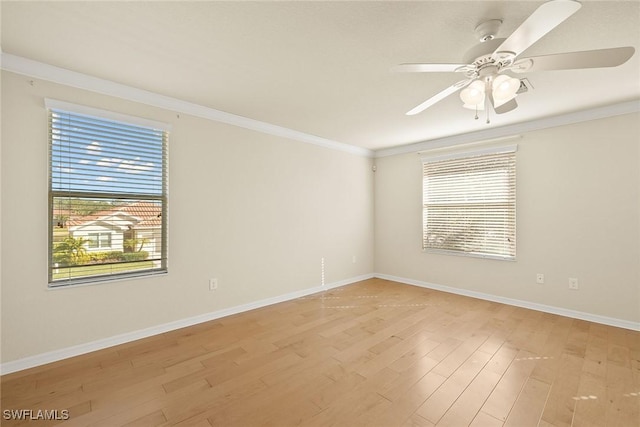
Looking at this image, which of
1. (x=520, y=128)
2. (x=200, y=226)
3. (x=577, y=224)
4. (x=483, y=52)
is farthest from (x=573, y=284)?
(x=200, y=226)

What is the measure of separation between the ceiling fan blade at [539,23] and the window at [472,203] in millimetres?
2739

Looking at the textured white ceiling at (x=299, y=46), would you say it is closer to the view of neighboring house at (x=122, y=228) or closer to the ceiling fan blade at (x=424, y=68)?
the ceiling fan blade at (x=424, y=68)

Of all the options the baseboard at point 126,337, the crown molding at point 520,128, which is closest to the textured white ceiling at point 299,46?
the crown molding at point 520,128

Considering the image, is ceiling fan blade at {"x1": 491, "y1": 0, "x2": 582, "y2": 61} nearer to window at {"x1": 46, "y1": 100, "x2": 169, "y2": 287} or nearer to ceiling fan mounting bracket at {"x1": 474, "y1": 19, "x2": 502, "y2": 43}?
ceiling fan mounting bracket at {"x1": 474, "y1": 19, "x2": 502, "y2": 43}

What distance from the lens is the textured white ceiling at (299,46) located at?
164cm

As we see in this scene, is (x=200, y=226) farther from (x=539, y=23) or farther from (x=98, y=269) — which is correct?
(x=539, y=23)

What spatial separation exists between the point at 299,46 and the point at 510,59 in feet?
4.33

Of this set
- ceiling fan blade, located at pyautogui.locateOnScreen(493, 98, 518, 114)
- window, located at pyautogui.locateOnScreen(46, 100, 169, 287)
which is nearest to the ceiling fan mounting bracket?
ceiling fan blade, located at pyautogui.locateOnScreen(493, 98, 518, 114)

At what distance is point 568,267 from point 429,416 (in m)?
2.89

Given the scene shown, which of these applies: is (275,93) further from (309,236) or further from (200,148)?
(309,236)

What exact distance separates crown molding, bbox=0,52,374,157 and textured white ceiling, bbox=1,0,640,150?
0.08 metres

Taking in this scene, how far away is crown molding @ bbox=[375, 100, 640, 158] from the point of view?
305 centimetres

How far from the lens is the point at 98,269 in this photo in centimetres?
254

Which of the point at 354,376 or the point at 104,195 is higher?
the point at 104,195
